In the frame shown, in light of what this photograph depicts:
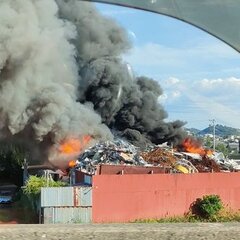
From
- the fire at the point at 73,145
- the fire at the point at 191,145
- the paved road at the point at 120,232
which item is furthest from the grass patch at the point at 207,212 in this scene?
the fire at the point at 191,145

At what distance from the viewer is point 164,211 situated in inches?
853

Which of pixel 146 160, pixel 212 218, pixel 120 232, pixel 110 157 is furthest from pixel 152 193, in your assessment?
pixel 120 232

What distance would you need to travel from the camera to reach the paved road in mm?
3377

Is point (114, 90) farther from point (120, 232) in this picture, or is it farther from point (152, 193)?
point (120, 232)

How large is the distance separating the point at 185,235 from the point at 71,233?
760mm

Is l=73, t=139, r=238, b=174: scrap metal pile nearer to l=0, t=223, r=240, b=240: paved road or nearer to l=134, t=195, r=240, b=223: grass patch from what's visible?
l=134, t=195, r=240, b=223: grass patch

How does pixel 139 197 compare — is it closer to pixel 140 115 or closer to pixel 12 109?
pixel 12 109

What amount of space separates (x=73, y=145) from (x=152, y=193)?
955 inches

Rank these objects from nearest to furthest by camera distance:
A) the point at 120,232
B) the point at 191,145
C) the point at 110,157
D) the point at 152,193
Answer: the point at 120,232 → the point at 152,193 → the point at 110,157 → the point at 191,145

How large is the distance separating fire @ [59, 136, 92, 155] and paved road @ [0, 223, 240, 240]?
130 ft

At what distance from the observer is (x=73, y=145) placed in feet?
148

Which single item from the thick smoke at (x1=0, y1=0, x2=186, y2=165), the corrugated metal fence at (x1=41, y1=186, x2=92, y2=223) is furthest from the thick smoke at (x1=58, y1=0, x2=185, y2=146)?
the corrugated metal fence at (x1=41, y1=186, x2=92, y2=223)

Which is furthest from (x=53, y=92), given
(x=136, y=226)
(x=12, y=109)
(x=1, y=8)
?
(x=136, y=226)

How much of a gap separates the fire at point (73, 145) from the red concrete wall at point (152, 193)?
21024 millimetres
